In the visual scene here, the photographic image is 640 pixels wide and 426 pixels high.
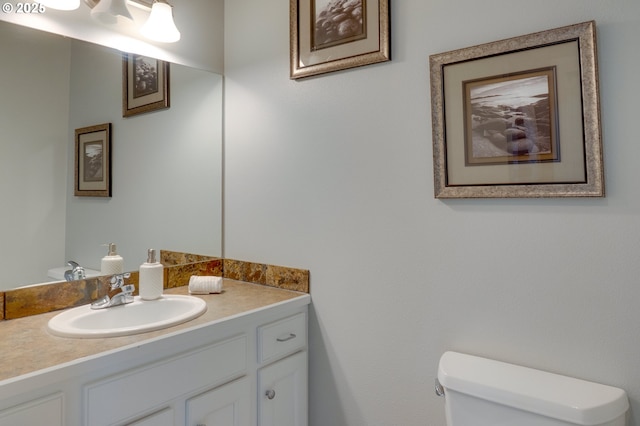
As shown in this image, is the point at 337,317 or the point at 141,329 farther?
the point at 337,317

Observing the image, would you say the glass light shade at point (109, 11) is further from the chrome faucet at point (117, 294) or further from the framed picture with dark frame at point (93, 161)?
the chrome faucet at point (117, 294)

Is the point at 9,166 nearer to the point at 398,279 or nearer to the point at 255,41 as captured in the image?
the point at 255,41

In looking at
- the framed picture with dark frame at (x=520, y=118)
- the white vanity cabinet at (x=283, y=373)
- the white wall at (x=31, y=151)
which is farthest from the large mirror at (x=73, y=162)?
the framed picture with dark frame at (x=520, y=118)

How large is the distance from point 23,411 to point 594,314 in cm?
145

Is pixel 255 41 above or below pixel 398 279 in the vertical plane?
above

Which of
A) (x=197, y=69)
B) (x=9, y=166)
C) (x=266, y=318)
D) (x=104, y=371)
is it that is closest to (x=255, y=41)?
(x=197, y=69)

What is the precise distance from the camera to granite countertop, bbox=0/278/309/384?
0.95 metres

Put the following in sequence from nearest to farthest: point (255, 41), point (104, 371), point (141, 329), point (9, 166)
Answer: point (104, 371)
point (141, 329)
point (9, 166)
point (255, 41)

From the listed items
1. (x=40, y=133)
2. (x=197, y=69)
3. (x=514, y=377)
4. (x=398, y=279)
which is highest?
(x=197, y=69)

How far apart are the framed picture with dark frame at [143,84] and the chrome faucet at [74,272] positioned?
2.16ft

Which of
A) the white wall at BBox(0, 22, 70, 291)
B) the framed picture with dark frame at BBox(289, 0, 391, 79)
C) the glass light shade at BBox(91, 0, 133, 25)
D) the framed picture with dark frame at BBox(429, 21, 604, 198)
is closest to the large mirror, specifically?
the white wall at BBox(0, 22, 70, 291)

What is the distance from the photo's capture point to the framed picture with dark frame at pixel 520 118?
3.51 ft

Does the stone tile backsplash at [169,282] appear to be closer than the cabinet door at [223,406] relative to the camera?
No

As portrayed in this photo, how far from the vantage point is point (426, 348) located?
4.45 ft
